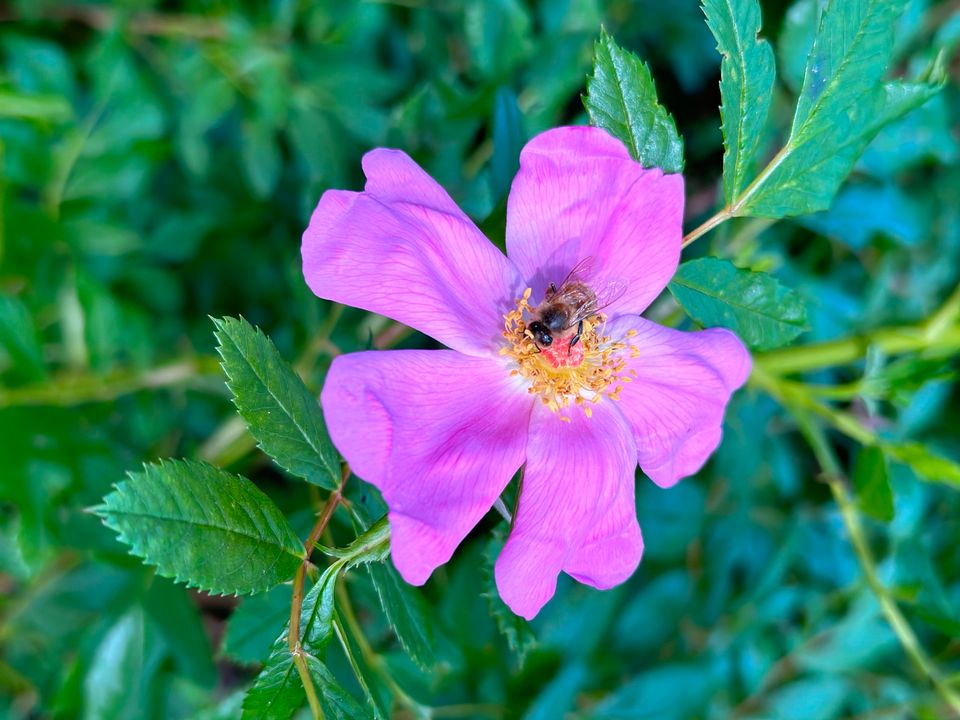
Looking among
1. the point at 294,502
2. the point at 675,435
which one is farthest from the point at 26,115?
the point at 675,435

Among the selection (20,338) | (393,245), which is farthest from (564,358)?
(20,338)

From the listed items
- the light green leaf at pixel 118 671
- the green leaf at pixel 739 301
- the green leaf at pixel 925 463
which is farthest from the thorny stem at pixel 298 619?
the green leaf at pixel 925 463

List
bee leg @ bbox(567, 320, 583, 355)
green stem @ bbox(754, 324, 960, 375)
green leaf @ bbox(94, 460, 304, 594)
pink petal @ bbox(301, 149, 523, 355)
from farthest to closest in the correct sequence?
1. green stem @ bbox(754, 324, 960, 375)
2. bee leg @ bbox(567, 320, 583, 355)
3. pink petal @ bbox(301, 149, 523, 355)
4. green leaf @ bbox(94, 460, 304, 594)

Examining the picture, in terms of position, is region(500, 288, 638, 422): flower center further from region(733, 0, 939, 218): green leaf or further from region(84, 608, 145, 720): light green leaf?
region(84, 608, 145, 720): light green leaf

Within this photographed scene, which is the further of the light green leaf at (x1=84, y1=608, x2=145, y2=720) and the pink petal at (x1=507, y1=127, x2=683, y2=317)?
the light green leaf at (x1=84, y1=608, x2=145, y2=720)

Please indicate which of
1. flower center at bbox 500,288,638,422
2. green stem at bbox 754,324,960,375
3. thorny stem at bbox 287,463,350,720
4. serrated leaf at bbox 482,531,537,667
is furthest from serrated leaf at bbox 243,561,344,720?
green stem at bbox 754,324,960,375

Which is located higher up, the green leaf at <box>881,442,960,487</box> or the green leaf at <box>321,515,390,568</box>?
the green leaf at <box>321,515,390,568</box>
